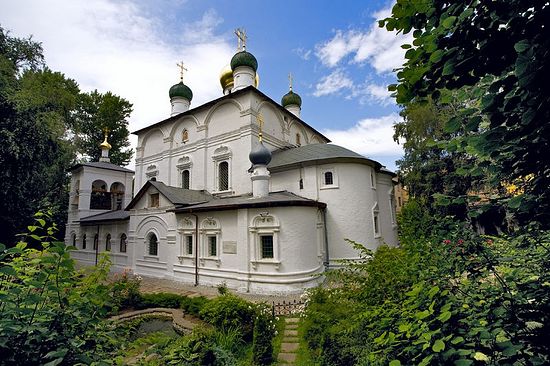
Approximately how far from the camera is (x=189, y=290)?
39.0 feet

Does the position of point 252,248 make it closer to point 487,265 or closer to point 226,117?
point 226,117

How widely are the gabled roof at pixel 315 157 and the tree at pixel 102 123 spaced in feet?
81.9

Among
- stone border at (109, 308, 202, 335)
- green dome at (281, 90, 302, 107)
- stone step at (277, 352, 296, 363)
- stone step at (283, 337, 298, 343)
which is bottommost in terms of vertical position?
stone step at (277, 352, 296, 363)

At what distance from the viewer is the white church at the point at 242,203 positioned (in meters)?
11.5

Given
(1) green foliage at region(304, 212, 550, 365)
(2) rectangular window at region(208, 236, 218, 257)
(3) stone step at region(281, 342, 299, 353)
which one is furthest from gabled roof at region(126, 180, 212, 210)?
(1) green foliage at region(304, 212, 550, 365)

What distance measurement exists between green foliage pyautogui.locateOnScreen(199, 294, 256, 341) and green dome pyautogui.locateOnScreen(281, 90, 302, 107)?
19.8 m

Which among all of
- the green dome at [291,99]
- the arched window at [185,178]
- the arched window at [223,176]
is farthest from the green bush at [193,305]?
the green dome at [291,99]

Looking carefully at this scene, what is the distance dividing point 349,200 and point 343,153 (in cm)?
249

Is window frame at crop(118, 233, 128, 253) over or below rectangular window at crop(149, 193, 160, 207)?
below

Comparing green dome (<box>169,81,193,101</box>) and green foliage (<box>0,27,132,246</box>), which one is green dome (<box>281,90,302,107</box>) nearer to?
green dome (<box>169,81,193,101</box>)

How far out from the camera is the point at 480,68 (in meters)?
1.71

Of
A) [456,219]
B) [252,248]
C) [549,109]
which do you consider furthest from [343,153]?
[549,109]

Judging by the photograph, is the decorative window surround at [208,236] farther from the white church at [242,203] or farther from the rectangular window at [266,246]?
the rectangular window at [266,246]

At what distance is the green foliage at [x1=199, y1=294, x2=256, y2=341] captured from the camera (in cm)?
641
